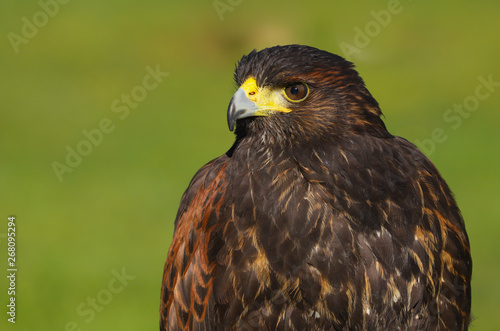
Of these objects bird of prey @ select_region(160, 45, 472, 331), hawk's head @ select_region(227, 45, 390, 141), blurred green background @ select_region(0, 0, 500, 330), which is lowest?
bird of prey @ select_region(160, 45, 472, 331)

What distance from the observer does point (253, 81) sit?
14.0 feet

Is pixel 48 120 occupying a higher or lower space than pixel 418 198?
higher

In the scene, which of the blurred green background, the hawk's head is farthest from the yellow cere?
the blurred green background

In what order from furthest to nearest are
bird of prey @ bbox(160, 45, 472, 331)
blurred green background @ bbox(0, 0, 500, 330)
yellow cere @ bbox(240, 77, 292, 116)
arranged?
blurred green background @ bbox(0, 0, 500, 330), yellow cere @ bbox(240, 77, 292, 116), bird of prey @ bbox(160, 45, 472, 331)

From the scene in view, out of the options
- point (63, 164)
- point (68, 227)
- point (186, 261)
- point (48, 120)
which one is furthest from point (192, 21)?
point (186, 261)

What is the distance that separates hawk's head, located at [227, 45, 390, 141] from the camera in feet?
13.7

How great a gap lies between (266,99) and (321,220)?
2.41 ft

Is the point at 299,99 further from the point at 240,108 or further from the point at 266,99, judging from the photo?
the point at 240,108

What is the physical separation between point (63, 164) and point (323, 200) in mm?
8148

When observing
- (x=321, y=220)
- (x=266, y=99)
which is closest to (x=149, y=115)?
(x=266, y=99)

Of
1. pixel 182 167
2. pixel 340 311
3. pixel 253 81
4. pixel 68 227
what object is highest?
pixel 182 167

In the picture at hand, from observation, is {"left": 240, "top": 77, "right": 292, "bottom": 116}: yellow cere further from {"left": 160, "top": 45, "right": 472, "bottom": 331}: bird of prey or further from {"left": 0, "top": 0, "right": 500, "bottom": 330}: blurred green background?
{"left": 0, "top": 0, "right": 500, "bottom": 330}: blurred green background

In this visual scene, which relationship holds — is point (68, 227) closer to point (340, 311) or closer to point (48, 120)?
point (48, 120)

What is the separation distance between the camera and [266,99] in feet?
13.8
